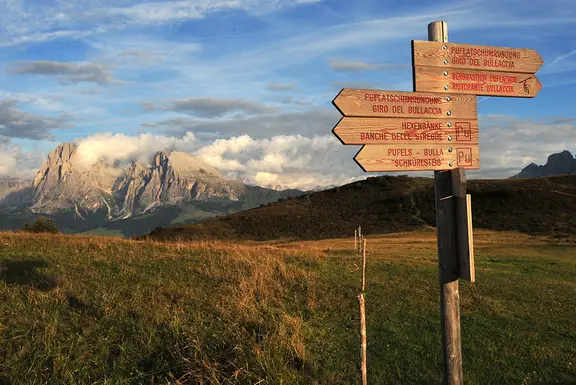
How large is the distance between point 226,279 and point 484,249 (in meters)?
27.3

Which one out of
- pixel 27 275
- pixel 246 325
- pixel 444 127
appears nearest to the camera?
pixel 444 127

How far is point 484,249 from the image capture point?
3219cm

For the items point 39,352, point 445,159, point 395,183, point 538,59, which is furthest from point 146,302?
point 395,183

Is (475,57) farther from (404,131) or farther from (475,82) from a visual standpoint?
(404,131)

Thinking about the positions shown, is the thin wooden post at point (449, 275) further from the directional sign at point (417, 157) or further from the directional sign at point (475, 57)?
the directional sign at point (475, 57)

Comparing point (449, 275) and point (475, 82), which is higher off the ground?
point (475, 82)

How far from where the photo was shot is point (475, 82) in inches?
201

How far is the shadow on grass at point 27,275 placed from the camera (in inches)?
390

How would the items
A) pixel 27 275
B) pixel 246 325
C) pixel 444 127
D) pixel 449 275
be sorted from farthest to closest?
pixel 27 275, pixel 246 325, pixel 444 127, pixel 449 275

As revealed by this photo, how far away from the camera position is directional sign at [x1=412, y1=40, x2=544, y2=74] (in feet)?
16.2

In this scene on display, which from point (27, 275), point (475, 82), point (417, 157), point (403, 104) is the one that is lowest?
point (27, 275)

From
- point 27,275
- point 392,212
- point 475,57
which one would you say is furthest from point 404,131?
point 392,212

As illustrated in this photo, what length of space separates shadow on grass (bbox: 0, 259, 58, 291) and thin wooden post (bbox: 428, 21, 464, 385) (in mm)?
9113

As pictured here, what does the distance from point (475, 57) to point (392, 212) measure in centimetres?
6617
